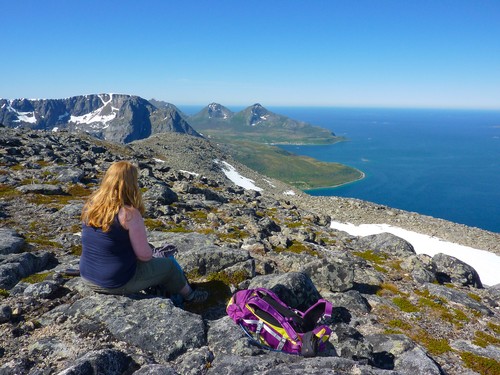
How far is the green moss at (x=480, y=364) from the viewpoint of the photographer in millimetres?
9188

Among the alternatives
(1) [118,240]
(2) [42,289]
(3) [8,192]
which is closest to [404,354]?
(1) [118,240]

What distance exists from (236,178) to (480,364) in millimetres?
107756

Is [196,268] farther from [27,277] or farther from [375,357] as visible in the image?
[375,357]

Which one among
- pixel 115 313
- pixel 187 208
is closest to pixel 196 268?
pixel 115 313

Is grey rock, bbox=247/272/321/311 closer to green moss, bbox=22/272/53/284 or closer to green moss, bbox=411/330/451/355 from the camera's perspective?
green moss, bbox=411/330/451/355

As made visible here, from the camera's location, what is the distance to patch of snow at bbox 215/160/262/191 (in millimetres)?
106725

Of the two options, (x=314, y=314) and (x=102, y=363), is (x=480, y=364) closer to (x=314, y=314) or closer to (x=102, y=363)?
(x=314, y=314)

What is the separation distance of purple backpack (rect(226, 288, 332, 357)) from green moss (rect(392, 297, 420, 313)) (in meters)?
5.79

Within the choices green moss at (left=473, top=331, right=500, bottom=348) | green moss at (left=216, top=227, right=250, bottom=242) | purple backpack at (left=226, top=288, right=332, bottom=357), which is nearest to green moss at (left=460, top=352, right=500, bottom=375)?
green moss at (left=473, top=331, right=500, bottom=348)

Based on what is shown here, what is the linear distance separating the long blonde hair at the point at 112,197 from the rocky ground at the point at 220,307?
2302 mm

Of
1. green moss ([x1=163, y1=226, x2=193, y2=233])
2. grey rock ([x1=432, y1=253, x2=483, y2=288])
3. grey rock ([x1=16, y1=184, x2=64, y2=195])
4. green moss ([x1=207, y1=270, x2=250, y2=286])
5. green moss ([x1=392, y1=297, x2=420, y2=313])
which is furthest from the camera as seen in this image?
grey rock ([x1=16, y1=184, x2=64, y2=195])

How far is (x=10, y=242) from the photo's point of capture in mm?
14016

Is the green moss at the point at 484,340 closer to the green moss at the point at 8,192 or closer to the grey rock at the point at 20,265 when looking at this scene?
the grey rock at the point at 20,265

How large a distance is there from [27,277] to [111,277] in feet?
17.3
